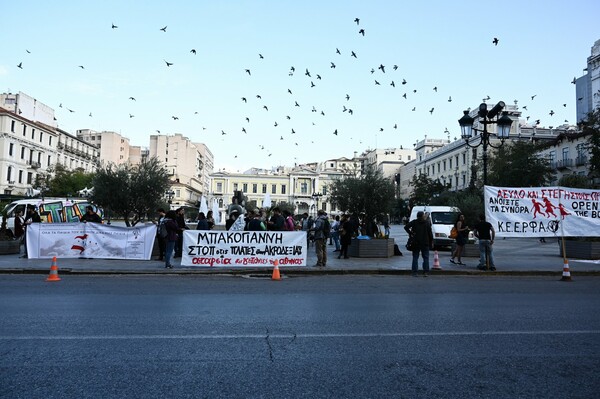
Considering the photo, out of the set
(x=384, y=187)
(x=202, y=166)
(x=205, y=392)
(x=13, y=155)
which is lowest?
(x=205, y=392)

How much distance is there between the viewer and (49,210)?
871 inches

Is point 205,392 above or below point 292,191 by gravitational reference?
below

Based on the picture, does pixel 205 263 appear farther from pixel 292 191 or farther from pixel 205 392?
pixel 292 191

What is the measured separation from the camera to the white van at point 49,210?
21898 mm

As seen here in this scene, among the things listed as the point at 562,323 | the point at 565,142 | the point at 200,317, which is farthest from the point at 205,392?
the point at 565,142

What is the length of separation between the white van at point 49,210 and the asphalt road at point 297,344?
13.8 m

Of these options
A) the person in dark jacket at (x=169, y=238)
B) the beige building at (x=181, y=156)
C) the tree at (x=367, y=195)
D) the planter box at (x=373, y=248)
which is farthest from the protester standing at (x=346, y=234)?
the beige building at (x=181, y=156)

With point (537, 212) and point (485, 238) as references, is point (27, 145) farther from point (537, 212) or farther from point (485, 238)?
point (537, 212)

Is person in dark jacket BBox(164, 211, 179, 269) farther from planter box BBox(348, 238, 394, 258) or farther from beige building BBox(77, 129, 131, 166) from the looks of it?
→ beige building BBox(77, 129, 131, 166)

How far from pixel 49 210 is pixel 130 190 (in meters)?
3.71

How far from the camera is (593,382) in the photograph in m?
4.12

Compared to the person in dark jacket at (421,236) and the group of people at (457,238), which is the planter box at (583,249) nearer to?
the group of people at (457,238)

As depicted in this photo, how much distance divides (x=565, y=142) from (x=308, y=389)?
2371 inches

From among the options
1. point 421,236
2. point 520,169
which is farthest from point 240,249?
point 520,169
